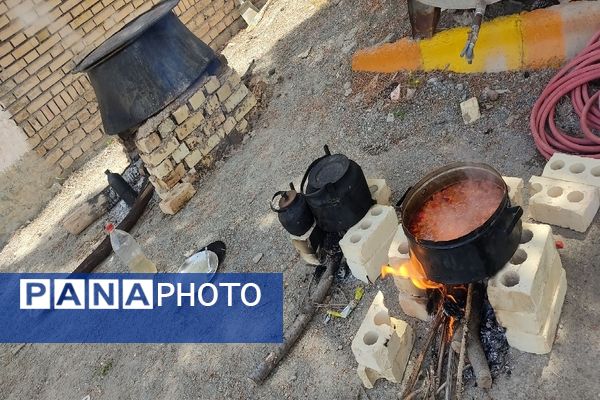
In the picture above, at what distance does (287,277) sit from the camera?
13.3 feet

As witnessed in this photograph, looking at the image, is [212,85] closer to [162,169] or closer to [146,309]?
[162,169]

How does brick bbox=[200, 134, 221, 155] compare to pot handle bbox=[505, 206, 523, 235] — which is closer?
pot handle bbox=[505, 206, 523, 235]

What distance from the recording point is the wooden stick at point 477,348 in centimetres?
275

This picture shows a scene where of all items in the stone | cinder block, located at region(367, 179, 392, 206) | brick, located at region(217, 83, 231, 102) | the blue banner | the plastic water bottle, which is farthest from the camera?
brick, located at region(217, 83, 231, 102)

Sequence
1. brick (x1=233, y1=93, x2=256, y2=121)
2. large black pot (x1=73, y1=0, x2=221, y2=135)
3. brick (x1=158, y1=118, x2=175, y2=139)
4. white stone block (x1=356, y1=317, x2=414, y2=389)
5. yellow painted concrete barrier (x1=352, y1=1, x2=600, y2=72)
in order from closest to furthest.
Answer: white stone block (x1=356, y1=317, x2=414, y2=389) → yellow painted concrete barrier (x1=352, y1=1, x2=600, y2=72) → large black pot (x1=73, y1=0, x2=221, y2=135) → brick (x1=158, y1=118, x2=175, y2=139) → brick (x1=233, y1=93, x2=256, y2=121)

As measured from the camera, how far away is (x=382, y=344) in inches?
114

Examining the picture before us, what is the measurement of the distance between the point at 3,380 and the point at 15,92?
3776 millimetres

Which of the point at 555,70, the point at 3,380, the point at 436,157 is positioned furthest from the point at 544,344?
the point at 3,380

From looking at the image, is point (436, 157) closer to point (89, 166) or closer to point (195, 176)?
point (195, 176)

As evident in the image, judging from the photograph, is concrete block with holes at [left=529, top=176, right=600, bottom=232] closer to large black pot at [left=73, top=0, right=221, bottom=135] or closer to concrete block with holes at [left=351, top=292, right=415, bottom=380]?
concrete block with holes at [left=351, top=292, right=415, bottom=380]

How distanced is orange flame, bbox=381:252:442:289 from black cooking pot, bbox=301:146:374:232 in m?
0.56

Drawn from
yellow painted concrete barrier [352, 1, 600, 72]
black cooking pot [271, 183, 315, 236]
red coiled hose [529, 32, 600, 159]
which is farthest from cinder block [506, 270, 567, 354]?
yellow painted concrete barrier [352, 1, 600, 72]

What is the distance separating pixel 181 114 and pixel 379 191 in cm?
238

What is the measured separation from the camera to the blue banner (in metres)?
3.94
